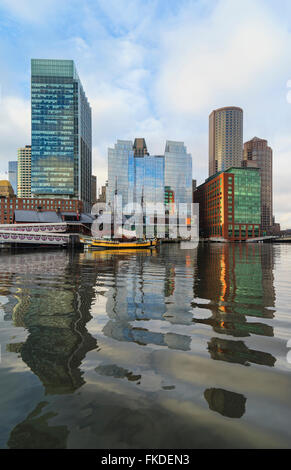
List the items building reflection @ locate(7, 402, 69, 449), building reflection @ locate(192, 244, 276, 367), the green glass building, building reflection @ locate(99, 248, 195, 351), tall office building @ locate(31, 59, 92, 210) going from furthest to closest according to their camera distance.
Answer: tall office building @ locate(31, 59, 92, 210), the green glass building, building reflection @ locate(99, 248, 195, 351), building reflection @ locate(192, 244, 276, 367), building reflection @ locate(7, 402, 69, 449)

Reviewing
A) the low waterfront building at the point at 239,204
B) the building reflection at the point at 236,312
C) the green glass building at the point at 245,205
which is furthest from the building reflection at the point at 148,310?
the green glass building at the point at 245,205

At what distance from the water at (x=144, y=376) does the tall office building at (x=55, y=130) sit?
193905 millimetres

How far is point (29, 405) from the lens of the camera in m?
3.53

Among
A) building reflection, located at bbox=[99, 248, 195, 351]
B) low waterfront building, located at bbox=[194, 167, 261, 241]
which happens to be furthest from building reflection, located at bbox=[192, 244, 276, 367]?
low waterfront building, located at bbox=[194, 167, 261, 241]

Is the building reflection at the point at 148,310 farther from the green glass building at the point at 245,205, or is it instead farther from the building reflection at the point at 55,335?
the green glass building at the point at 245,205

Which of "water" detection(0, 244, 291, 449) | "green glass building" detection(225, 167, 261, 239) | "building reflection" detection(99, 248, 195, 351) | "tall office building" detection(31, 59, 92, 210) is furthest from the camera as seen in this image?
"tall office building" detection(31, 59, 92, 210)

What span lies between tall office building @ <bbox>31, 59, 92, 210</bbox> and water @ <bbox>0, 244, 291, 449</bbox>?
636 feet

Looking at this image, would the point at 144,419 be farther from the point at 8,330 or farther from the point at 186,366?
the point at 8,330

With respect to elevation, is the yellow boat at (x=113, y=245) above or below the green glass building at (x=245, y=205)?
below

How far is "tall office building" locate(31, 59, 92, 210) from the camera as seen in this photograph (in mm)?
185875

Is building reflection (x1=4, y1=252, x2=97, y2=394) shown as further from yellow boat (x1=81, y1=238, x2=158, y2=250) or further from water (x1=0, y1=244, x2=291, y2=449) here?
yellow boat (x1=81, y1=238, x2=158, y2=250)

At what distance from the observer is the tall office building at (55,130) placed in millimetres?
185875

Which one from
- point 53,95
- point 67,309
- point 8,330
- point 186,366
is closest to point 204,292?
point 67,309

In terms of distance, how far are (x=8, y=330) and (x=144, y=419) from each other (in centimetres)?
499
